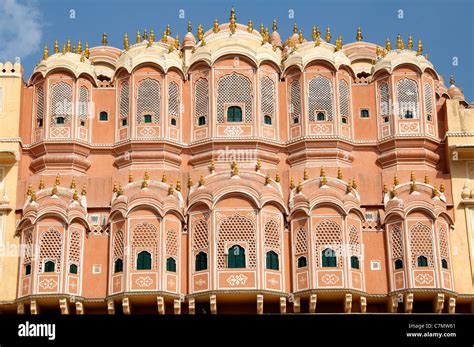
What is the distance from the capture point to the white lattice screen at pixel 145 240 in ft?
111

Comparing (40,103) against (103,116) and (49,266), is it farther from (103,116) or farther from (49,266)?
(49,266)

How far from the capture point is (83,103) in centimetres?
3684

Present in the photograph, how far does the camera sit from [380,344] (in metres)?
29.9

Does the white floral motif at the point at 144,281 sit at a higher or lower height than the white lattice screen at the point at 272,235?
lower

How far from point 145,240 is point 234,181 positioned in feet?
10.6

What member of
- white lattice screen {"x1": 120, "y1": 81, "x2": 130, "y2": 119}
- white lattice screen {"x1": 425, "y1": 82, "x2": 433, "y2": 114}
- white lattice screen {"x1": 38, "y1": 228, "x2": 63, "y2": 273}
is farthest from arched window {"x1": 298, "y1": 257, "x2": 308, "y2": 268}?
white lattice screen {"x1": 120, "y1": 81, "x2": 130, "y2": 119}

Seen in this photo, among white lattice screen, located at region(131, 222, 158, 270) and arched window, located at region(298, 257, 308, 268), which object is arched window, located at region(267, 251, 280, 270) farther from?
white lattice screen, located at region(131, 222, 158, 270)

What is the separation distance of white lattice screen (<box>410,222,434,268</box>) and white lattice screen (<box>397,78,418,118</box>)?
13.3ft

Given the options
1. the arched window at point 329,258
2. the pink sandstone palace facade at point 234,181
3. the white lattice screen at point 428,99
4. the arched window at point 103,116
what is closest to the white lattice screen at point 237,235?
the pink sandstone palace facade at point 234,181

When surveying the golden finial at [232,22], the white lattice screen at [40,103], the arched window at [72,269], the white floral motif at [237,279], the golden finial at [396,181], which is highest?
the golden finial at [232,22]

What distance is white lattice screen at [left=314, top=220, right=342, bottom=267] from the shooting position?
3375 cm

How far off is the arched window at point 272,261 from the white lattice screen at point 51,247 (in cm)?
622

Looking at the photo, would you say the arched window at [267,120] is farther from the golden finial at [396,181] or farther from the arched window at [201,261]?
the arched window at [201,261]

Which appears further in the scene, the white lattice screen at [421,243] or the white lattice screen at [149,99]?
the white lattice screen at [149,99]
